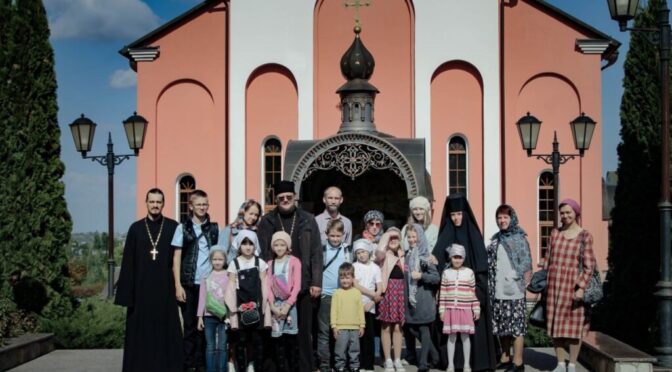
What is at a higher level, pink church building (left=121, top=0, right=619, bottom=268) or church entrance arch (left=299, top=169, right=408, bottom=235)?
pink church building (left=121, top=0, right=619, bottom=268)

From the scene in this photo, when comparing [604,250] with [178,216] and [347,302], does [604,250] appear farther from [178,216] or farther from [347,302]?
[347,302]

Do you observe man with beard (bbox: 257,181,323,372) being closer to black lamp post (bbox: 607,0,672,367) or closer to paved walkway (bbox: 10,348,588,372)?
paved walkway (bbox: 10,348,588,372)

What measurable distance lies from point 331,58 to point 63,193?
9.59 meters

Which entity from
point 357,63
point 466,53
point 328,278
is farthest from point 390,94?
point 328,278

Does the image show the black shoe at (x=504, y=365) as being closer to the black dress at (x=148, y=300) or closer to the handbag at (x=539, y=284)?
the handbag at (x=539, y=284)

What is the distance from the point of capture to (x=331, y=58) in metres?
23.7

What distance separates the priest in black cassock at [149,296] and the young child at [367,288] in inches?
80.3

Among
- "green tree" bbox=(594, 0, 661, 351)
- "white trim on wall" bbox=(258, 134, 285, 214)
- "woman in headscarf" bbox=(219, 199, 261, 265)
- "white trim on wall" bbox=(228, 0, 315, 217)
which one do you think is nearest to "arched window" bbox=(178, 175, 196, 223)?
"white trim on wall" bbox=(228, 0, 315, 217)

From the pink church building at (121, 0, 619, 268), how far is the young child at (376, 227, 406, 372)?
421 inches

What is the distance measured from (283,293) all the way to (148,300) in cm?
138

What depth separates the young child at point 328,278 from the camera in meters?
11.3

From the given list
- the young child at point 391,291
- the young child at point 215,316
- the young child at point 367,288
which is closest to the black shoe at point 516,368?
the young child at point 391,291

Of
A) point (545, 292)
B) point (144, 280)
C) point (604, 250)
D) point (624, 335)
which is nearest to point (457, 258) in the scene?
point (545, 292)

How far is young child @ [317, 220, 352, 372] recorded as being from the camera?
37.0 feet
